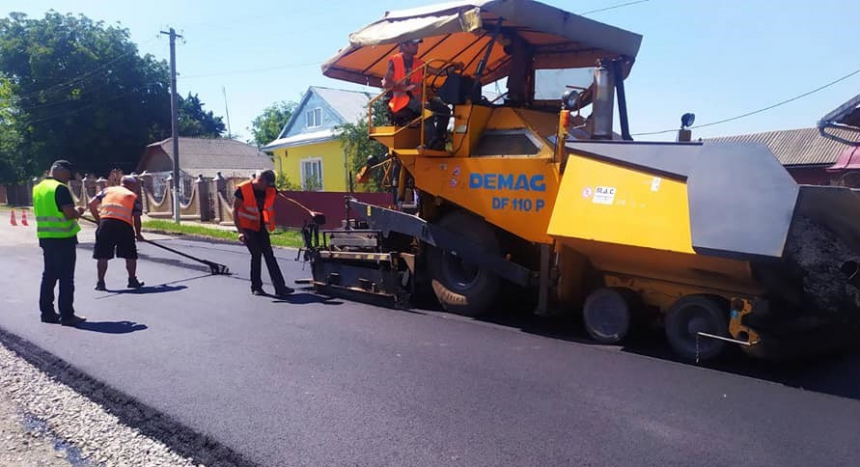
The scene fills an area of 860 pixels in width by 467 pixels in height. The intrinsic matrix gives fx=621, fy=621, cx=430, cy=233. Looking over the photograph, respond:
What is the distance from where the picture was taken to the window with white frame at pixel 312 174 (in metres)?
Result: 25.2

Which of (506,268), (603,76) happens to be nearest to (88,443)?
(506,268)

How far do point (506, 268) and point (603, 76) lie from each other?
1.96 metres

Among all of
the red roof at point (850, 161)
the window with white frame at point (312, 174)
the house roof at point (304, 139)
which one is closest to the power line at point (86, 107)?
the house roof at point (304, 139)

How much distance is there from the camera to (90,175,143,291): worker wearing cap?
813 cm

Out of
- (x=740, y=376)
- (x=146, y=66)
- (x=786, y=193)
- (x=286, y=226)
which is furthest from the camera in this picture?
(x=146, y=66)

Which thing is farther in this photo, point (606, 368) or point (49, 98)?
point (49, 98)

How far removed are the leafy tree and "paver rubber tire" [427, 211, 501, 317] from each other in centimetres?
5134

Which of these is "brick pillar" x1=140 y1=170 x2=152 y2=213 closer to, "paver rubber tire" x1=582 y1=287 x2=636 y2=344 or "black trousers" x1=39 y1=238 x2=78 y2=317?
"black trousers" x1=39 y1=238 x2=78 y2=317

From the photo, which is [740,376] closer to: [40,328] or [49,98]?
[40,328]

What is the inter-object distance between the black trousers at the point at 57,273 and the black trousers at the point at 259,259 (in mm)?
1937

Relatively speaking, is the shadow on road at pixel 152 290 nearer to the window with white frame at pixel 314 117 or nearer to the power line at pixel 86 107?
the window with white frame at pixel 314 117

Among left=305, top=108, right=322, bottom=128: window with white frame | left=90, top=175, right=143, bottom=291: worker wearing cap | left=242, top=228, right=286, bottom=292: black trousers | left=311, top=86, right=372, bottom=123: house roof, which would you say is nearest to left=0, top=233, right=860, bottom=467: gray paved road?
left=242, top=228, right=286, bottom=292: black trousers

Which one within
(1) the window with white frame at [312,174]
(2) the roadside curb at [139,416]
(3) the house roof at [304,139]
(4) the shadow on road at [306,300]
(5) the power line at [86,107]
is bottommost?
(2) the roadside curb at [139,416]

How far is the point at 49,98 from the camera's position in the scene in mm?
36969
